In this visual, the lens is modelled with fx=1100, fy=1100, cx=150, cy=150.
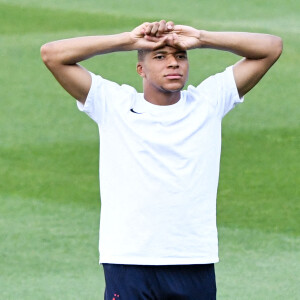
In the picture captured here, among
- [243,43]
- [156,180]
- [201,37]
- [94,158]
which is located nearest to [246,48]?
[243,43]

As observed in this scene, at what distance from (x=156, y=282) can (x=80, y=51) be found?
108cm

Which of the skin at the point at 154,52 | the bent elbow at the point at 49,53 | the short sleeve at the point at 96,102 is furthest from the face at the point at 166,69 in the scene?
the bent elbow at the point at 49,53

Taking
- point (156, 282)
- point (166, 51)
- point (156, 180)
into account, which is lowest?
point (156, 282)

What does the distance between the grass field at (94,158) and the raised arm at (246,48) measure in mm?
2546

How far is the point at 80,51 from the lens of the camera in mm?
4922

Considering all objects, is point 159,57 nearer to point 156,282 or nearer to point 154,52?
point 154,52

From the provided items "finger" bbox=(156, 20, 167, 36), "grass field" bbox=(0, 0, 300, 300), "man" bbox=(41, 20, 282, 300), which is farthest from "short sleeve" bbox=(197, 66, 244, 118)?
"grass field" bbox=(0, 0, 300, 300)

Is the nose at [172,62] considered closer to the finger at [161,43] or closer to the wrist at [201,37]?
the finger at [161,43]

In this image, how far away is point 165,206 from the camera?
468cm

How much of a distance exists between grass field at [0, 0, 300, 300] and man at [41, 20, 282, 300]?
2.60 meters

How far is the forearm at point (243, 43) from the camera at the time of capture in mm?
4992

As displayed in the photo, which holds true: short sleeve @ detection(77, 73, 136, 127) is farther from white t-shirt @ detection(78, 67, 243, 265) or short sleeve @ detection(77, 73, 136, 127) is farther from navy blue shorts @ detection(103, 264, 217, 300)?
navy blue shorts @ detection(103, 264, 217, 300)

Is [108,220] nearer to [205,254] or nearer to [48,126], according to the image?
[205,254]

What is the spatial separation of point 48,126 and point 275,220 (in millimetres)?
3336
